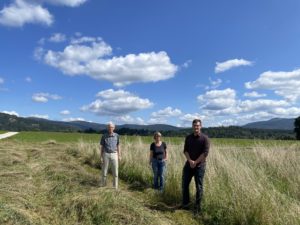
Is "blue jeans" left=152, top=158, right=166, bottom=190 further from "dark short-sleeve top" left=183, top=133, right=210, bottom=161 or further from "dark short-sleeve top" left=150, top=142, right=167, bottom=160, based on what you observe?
"dark short-sleeve top" left=183, top=133, right=210, bottom=161

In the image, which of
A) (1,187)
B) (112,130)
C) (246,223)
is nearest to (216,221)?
(246,223)

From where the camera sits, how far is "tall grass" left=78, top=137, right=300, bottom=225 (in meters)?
7.15

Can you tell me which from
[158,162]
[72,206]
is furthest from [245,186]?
[158,162]

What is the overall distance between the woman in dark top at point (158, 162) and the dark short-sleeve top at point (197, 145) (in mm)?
A: 2712

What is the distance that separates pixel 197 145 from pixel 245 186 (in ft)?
4.63

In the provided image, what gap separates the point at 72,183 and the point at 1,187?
2.01 meters

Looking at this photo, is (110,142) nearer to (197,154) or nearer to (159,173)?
(159,173)

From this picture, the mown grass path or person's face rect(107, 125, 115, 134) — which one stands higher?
person's face rect(107, 125, 115, 134)

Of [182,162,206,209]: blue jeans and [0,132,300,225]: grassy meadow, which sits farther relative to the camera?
[182,162,206,209]: blue jeans

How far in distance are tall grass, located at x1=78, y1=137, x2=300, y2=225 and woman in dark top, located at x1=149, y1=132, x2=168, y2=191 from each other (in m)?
0.27

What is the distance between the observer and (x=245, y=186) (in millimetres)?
7914

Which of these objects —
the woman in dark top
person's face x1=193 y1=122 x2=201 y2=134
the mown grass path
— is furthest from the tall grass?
person's face x1=193 y1=122 x2=201 y2=134

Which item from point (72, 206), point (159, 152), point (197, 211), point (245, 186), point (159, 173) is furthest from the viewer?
point (159, 152)

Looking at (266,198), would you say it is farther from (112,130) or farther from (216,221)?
(112,130)
